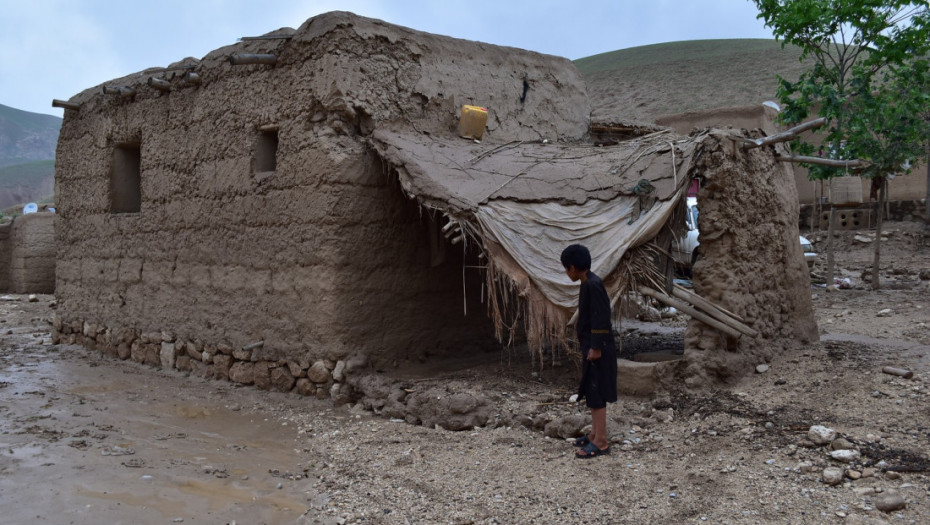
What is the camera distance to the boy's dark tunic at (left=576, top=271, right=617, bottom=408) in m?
4.54

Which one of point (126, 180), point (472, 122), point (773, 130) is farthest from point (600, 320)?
point (773, 130)

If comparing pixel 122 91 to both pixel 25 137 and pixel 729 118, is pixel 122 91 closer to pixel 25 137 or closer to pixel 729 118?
pixel 729 118

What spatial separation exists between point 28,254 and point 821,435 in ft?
48.3

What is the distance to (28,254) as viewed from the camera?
47.9 ft

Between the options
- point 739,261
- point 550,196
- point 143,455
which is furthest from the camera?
point 550,196

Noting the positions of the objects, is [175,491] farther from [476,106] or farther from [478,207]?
[476,106]

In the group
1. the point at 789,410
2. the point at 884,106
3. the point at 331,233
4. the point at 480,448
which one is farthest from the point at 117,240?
the point at 884,106

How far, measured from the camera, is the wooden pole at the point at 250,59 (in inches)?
257

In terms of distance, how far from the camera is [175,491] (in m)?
4.34

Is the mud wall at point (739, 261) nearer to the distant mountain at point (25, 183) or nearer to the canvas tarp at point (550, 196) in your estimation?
the canvas tarp at point (550, 196)

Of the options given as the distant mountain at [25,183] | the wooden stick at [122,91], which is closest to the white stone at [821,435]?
the wooden stick at [122,91]

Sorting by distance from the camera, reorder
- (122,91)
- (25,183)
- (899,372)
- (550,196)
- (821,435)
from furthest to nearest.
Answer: (25,183) < (122,91) < (550,196) < (899,372) < (821,435)

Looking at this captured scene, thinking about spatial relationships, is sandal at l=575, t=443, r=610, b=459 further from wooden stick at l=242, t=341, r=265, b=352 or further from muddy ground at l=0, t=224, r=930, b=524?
wooden stick at l=242, t=341, r=265, b=352

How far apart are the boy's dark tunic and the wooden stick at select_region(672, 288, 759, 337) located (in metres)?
1.19
